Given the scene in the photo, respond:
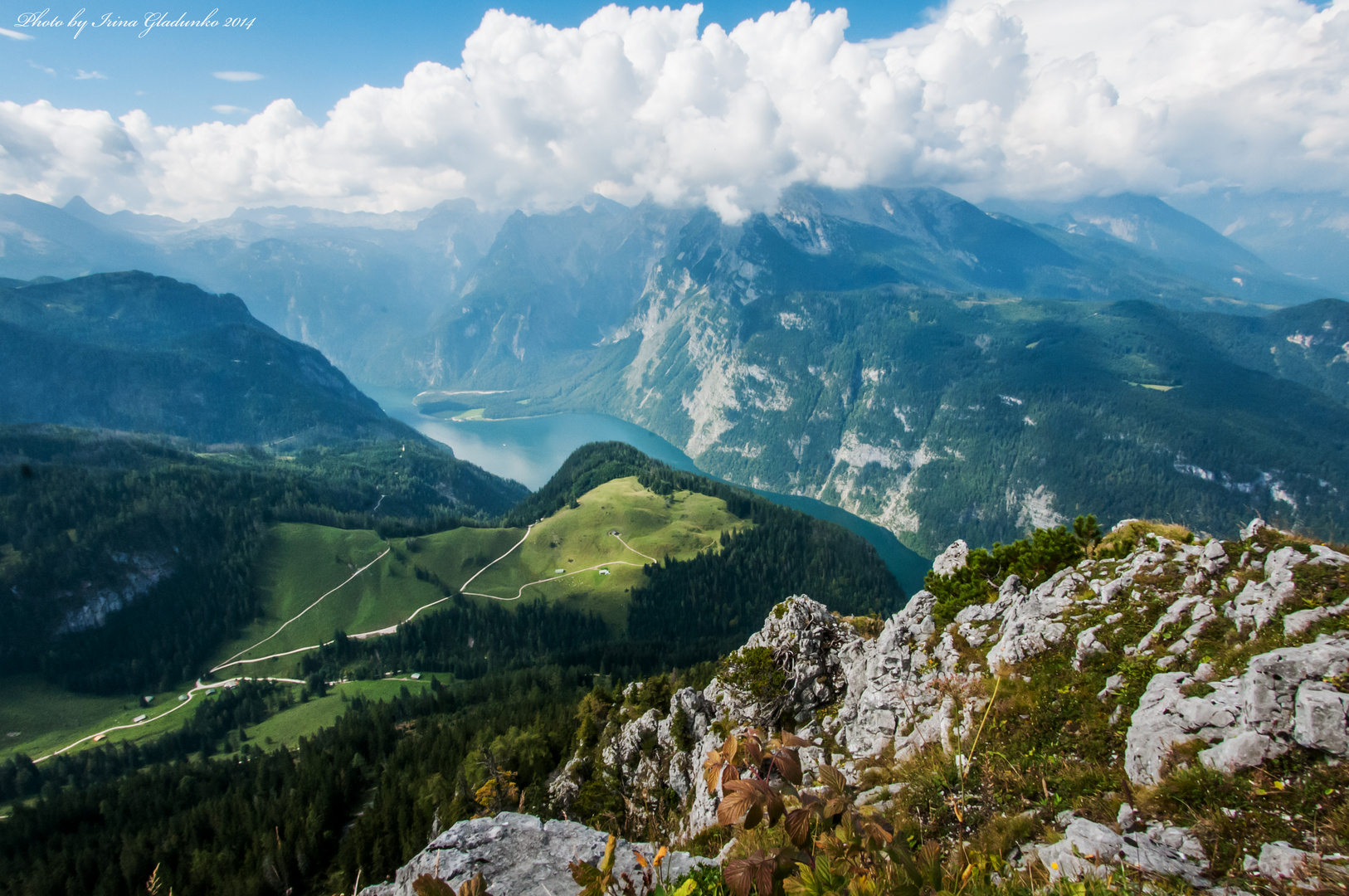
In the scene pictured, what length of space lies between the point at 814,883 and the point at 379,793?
58746 mm

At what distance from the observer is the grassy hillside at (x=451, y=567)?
11069cm

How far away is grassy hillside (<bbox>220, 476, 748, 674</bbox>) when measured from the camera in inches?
4358

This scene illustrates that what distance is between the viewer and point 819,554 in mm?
135875

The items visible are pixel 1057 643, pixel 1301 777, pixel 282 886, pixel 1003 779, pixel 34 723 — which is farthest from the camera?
pixel 34 723

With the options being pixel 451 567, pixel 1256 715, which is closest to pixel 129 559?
pixel 451 567

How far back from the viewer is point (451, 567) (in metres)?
124

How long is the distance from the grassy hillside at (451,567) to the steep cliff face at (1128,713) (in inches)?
3928

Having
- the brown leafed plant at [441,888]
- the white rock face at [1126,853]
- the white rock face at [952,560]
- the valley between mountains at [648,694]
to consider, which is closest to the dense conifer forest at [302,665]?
the valley between mountains at [648,694]

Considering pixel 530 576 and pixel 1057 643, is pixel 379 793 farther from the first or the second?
pixel 530 576

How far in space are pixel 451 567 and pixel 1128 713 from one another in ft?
422

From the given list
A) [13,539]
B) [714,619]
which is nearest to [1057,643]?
[714,619]

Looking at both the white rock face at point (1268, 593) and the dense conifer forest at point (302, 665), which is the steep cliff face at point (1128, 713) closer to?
the white rock face at point (1268, 593)

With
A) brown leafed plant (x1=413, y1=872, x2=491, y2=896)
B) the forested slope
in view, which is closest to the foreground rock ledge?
brown leafed plant (x1=413, y1=872, x2=491, y2=896)

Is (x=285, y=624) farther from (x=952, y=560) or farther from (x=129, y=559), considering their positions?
(x=952, y=560)
